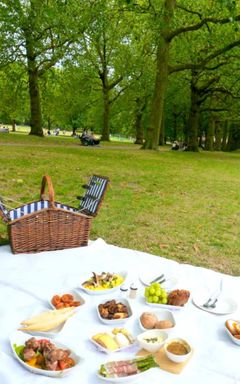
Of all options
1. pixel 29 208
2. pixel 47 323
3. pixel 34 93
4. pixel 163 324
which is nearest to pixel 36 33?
pixel 34 93

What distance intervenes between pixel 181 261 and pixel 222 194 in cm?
511

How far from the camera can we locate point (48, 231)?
393cm

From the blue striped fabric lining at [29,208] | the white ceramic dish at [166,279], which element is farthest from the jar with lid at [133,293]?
the blue striped fabric lining at [29,208]

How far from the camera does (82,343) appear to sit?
7.35 ft

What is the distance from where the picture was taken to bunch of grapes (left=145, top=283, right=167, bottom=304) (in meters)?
2.67

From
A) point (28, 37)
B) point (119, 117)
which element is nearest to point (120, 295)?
point (28, 37)

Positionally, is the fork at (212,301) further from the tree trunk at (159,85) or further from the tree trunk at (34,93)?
the tree trunk at (34,93)

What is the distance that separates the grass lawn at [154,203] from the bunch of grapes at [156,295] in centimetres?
207

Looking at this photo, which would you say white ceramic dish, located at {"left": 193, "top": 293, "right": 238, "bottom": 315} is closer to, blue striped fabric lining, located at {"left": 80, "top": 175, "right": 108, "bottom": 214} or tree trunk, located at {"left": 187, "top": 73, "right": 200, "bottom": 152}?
blue striped fabric lining, located at {"left": 80, "top": 175, "right": 108, "bottom": 214}

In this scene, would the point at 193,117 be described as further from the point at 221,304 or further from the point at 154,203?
the point at 221,304

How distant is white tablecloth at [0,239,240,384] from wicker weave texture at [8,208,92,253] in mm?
147

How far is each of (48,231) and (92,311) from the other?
152cm

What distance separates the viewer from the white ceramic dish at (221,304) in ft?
8.73

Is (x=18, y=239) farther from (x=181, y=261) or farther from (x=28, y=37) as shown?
(x=28, y=37)
